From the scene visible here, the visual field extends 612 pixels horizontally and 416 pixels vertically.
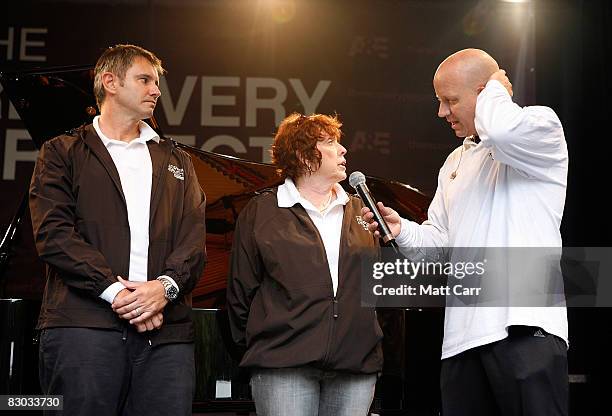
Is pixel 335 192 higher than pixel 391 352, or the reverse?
pixel 335 192

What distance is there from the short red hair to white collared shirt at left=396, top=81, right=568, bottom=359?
0.75 meters

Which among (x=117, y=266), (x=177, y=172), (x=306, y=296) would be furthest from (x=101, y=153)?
(x=306, y=296)

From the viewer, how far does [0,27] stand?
21.5 ft

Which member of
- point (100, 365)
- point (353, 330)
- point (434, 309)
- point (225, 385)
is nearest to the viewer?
point (100, 365)

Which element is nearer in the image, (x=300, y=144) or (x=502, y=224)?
(x=502, y=224)

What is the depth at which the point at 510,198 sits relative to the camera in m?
2.59

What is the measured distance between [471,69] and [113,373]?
1.54 meters

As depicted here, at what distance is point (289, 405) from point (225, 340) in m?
0.74

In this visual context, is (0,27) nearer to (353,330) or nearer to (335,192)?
(335,192)

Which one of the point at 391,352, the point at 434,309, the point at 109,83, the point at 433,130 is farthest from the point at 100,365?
the point at 433,130

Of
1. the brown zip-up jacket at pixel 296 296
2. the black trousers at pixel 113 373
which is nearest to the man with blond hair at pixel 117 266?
the black trousers at pixel 113 373

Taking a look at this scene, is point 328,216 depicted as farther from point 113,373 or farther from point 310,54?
point 310,54

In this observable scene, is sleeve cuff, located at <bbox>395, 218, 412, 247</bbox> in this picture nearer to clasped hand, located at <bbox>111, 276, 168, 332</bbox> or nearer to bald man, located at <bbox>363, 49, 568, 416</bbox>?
bald man, located at <bbox>363, 49, 568, 416</bbox>

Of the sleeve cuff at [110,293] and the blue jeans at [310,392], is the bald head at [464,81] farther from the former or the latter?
the sleeve cuff at [110,293]
